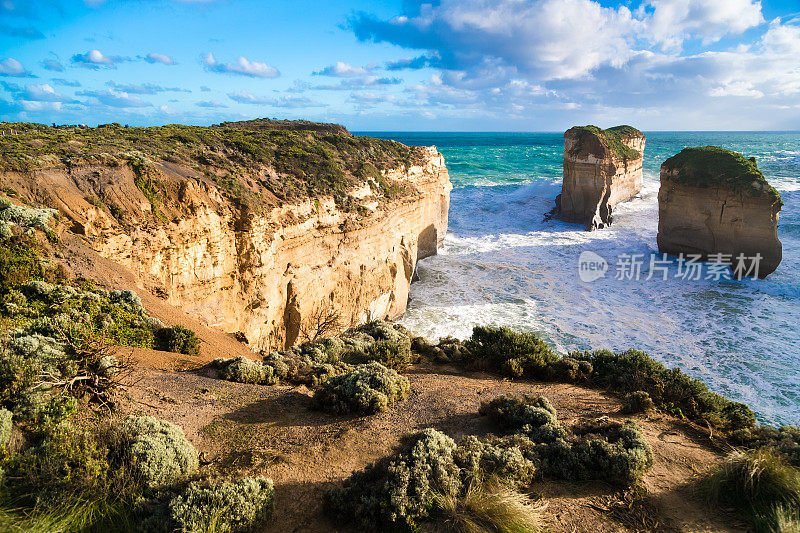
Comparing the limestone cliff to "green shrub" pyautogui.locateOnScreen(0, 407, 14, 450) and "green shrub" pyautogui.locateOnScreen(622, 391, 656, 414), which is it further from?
"green shrub" pyautogui.locateOnScreen(622, 391, 656, 414)

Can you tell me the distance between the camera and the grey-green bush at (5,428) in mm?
4629

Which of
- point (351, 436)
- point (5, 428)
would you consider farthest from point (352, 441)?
point (5, 428)

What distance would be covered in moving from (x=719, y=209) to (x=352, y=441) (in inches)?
1120

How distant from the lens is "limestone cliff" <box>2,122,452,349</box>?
442 inches

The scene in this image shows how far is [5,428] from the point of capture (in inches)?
185

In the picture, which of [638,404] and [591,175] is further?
[591,175]

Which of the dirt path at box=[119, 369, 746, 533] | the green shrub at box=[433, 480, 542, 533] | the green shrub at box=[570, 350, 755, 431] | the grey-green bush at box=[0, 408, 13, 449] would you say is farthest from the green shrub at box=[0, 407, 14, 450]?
the green shrub at box=[570, 350, 755, 431]

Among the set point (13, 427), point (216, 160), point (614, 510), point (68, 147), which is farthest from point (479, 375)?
point (68, 147)

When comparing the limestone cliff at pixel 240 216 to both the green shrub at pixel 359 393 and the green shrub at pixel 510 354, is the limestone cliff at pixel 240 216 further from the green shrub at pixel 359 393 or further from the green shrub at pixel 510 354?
the green shrub at pixel 510 354

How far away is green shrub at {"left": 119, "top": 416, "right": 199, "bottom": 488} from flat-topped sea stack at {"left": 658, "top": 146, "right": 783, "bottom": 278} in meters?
29.5

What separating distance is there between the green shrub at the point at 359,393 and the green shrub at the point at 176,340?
3.86m

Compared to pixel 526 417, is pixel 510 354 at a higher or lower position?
lower

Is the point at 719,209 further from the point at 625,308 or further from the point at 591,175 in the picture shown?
the point at 591,175

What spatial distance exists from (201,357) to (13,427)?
14.6ft
